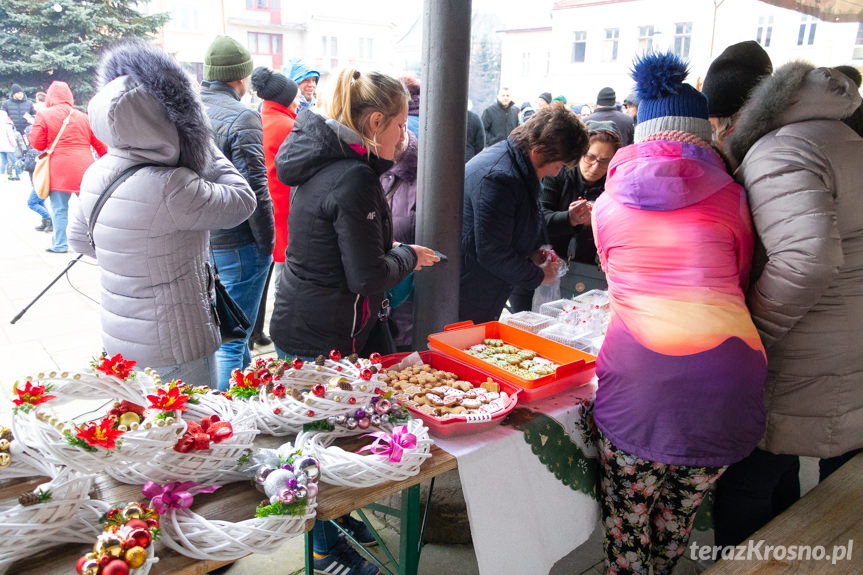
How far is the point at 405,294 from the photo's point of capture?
2.39 meters

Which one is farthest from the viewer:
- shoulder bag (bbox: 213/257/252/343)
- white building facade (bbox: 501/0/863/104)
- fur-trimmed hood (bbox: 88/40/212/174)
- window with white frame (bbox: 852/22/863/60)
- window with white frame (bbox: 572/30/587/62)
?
window with white frame (bbox: 572/30/587/62)

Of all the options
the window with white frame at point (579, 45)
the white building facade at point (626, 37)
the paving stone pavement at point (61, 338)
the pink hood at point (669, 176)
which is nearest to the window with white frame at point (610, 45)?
the white building facade at point (626, 37)

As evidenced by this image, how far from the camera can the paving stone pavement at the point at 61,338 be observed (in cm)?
226

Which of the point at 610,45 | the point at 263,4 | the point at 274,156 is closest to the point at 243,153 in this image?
the point at 274,156

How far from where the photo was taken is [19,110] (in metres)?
10.6

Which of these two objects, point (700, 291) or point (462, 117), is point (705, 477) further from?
point (462, 117)

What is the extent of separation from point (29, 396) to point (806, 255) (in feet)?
5.79

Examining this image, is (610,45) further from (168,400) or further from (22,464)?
(22,464)

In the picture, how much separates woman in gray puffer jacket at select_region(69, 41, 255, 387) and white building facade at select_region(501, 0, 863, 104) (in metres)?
14.3

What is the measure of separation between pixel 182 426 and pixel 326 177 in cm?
94

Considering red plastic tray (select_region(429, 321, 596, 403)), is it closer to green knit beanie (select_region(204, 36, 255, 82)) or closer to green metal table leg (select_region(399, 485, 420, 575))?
green metal table leg (select_region(399, 485, 420, 575))

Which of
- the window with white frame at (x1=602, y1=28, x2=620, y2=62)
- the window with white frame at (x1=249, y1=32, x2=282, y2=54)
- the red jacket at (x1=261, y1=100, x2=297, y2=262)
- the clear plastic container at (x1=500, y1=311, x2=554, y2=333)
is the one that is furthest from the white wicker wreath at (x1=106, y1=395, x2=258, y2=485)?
the window with white frame at (x1=602, y1=28, x2=620, y2=62)

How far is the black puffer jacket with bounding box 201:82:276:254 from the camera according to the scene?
2.94 metres

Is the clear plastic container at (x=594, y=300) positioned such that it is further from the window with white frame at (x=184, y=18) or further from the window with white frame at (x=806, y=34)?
the window with white frame at (x=806, y=34)
